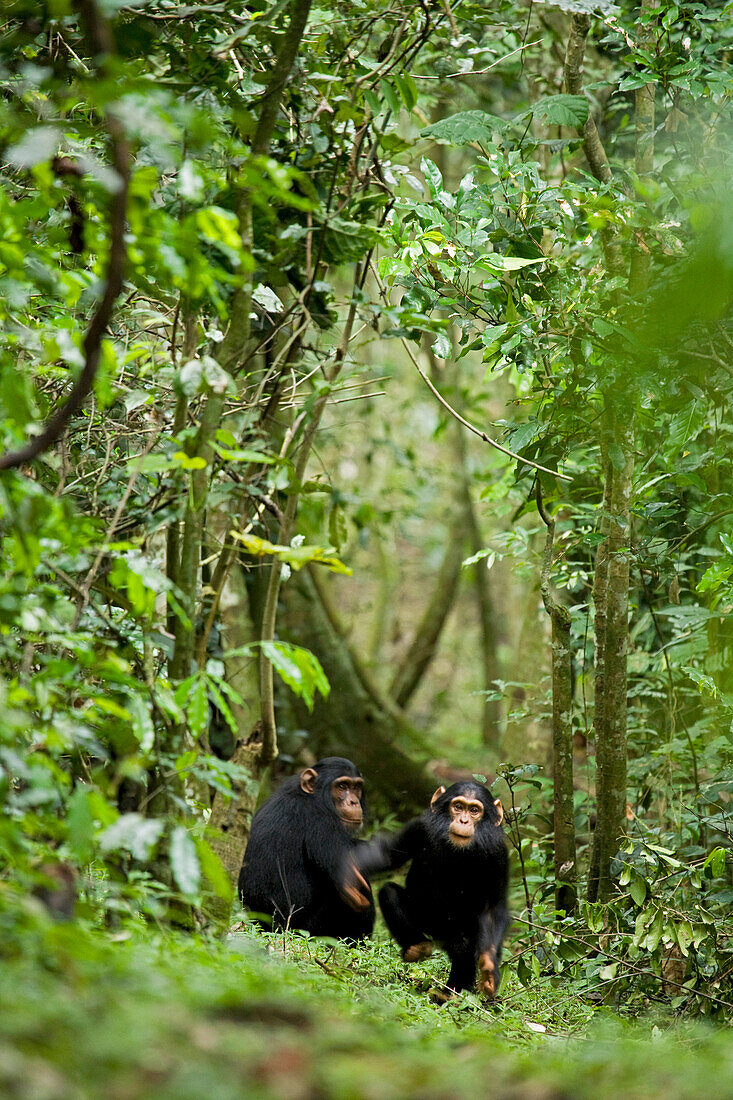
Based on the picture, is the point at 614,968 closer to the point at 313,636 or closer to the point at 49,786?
the point at 49,786

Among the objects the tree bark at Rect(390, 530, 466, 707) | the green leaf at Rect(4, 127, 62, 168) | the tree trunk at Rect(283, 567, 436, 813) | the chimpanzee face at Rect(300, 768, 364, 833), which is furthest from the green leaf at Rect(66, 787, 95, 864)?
the tree bark at Rect(390, 530, 466, 707)

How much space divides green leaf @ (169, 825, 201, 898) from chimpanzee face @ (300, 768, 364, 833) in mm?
2748

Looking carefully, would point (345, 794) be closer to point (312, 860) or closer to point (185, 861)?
point (312, 860)

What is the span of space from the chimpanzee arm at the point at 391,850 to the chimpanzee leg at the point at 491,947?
450 millimetres

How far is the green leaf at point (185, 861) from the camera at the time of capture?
2080 millimetres

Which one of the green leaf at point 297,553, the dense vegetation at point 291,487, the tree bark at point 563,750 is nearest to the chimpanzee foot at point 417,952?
the dense vegetation at point 291,487

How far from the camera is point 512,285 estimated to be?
4.31 meters

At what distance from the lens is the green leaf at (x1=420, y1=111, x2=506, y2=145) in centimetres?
402

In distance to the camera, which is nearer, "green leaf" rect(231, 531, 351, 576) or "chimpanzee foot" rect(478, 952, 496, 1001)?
"green leaf" rect(231, 531, 351, 576)

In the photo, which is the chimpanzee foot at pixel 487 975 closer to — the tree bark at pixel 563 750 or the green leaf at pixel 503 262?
the tree bark at pixel 563 750

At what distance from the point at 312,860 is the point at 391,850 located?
15.0 inches

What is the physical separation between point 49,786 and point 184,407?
124 cm

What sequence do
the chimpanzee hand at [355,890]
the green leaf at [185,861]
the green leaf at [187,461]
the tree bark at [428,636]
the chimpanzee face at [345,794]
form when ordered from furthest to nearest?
the tree bark at [428,636] < the chimpanzee face at [345,794] < the chimpanzee hand at [355,890] < the green leaf at [187,461] < the green leaf at [185,861]

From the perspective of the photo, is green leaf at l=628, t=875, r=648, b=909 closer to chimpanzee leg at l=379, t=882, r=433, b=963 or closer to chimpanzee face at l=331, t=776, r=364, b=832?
chimpanzee leg at l=379, t=882, r=433, b=963
